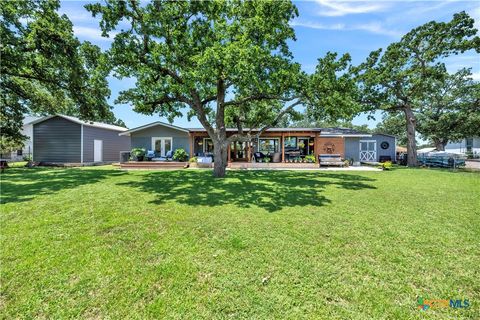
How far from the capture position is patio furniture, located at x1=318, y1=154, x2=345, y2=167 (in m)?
17.2

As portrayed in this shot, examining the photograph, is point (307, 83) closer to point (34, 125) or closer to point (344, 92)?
point (344, 92)

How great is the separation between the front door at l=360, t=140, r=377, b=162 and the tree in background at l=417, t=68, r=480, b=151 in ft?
18.9

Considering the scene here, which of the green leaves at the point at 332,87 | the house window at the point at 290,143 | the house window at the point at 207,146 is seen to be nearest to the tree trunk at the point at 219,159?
the green leaves at the point at 332,87

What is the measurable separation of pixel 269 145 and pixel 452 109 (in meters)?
20.6

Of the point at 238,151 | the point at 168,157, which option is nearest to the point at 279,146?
the point at 238,151

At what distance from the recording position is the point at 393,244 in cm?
352

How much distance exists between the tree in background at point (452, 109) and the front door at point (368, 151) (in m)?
5.77

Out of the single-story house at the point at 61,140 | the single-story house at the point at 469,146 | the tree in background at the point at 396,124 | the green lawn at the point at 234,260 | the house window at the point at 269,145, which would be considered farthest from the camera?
the single-story house at the point at 469,146

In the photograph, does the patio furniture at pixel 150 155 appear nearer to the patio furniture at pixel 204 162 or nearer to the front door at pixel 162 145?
the front door at pixel 162 145

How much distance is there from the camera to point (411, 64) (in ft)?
58.9

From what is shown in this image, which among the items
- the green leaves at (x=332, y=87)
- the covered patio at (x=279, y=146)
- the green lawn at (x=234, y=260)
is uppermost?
the green leaves at (x=332, y=87)

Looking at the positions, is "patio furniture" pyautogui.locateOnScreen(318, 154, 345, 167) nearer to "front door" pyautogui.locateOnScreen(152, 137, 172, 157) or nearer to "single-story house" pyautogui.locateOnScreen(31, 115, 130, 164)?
"front door" pyautogui.locateOnScreen(152, 137, 172, 157)

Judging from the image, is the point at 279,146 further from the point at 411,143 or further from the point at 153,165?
the point at 411,143

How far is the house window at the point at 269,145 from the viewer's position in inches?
806
